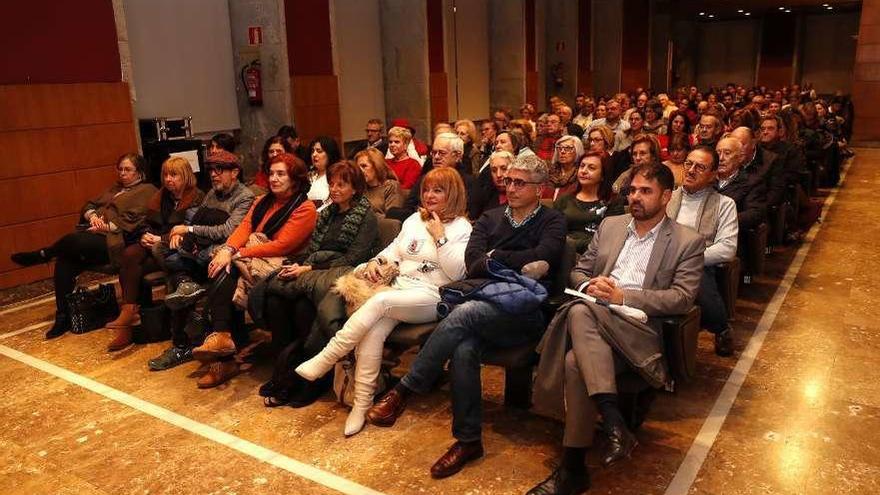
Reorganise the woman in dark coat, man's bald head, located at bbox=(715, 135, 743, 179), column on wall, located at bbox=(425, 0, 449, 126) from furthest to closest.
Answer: column on wall, located at bbox=(425, 0, 449, 126) < the woman in dark coat < man's bald head, located at bbox=(715, 135, 743, 179)

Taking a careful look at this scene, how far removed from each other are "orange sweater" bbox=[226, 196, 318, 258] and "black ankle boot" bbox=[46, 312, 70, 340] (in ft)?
4.96

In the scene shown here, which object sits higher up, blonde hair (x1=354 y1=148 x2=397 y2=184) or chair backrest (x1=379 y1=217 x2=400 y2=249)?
blonde hair (x1=354 y1=148 x2=397 y2=184)

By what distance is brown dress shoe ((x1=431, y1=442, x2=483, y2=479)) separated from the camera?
2.87 metres

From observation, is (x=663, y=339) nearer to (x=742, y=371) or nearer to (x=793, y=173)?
(x=742, y=371)

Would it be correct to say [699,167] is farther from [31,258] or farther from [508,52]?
[508,52]

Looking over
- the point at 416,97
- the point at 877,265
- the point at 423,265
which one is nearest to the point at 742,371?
the point at 423,265

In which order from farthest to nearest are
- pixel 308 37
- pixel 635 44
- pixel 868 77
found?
pixel 635 44
pixel 868 77
pixel 308 37

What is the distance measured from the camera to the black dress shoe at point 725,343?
12.9 ft

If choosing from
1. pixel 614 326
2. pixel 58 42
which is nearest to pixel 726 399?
pixel 614 326

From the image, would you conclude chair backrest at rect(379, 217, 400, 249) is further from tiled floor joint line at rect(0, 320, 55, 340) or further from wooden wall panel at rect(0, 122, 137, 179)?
wooden wall panel at rect(0, 122, 137, 179)

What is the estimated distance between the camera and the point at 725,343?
12.9 feet

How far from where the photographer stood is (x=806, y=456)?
290 cm

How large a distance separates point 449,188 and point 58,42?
168 inches

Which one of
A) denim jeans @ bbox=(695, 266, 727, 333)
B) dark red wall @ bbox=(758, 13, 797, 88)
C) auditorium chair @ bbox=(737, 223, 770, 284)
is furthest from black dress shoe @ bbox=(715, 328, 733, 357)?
dark red wall @ bbox=(758, 13, 797, 88)
